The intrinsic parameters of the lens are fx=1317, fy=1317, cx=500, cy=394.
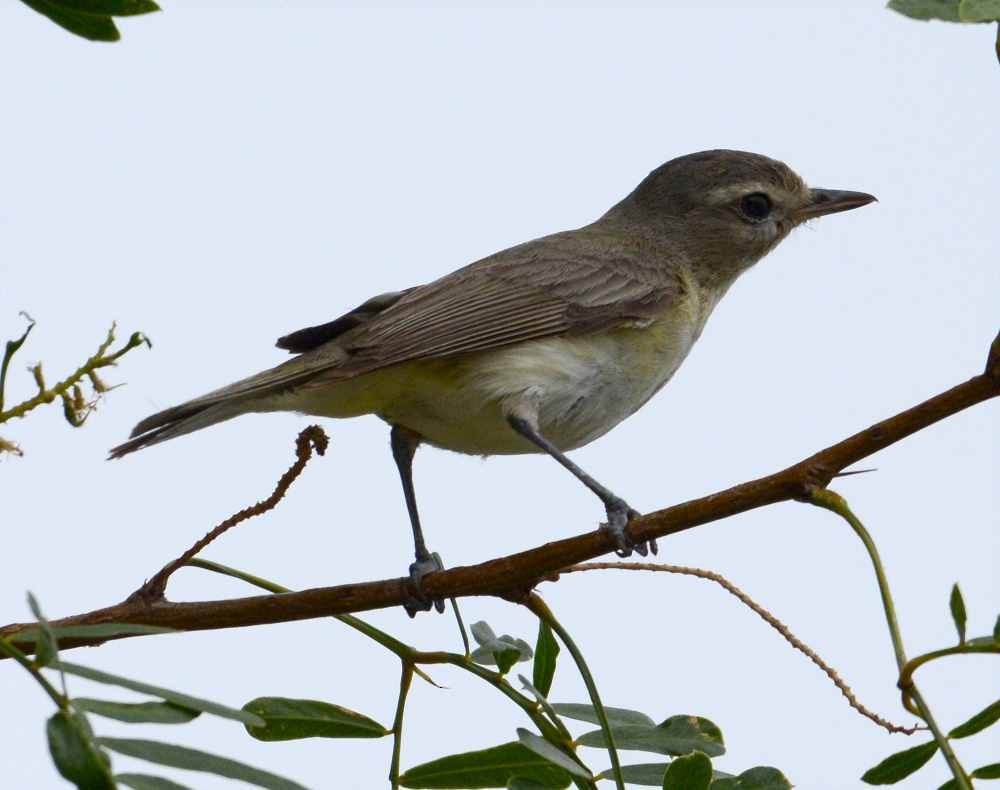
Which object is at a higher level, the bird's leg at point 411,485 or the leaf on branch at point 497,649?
the bird's leg at point 411,485

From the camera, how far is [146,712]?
191 cm

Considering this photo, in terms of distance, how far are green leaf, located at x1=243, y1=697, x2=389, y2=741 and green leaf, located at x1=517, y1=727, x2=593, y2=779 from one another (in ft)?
1.54

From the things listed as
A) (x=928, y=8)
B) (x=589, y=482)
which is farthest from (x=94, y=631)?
(x=589, y=482)

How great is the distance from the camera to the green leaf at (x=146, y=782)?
1.73 m

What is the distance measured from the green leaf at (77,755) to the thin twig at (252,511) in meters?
1.37

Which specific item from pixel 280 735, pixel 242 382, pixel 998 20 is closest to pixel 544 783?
pixel 280 735

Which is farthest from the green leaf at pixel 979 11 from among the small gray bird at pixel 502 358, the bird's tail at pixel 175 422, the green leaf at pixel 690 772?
the bird's tail at pixel 175 422

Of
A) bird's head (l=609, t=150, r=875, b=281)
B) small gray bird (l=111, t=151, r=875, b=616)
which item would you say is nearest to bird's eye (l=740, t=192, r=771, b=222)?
bird's head (l=609, t=150, r=875, b=281)

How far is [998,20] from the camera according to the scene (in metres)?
2.02

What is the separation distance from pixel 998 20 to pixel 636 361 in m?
3.87

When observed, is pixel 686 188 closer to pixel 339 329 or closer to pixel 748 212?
pixel 748 212

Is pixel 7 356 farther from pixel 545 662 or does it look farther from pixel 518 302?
pixel 518 302

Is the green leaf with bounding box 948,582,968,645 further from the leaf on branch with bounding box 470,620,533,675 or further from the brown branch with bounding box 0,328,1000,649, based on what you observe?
the leaf on branch with bounding box 470,620,533,675

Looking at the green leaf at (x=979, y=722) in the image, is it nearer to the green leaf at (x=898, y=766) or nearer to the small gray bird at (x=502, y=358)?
the green leaf at (x=898, y=766)
